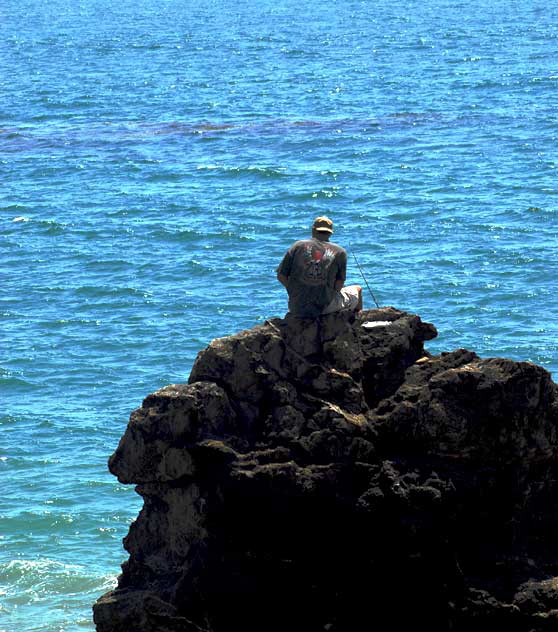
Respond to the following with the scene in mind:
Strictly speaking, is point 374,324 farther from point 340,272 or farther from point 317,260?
point 317,260

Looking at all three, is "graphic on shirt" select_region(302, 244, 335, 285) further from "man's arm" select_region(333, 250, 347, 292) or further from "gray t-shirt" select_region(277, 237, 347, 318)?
"man's arm" select_region(333, 250, 347, 292)

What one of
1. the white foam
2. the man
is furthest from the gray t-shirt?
the white foam

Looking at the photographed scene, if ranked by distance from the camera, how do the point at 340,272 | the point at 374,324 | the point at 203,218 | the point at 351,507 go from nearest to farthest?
the point at 351,507 → the point at 340,272 → the point at 374,324 → the point at 203,218

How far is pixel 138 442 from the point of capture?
52.5ft

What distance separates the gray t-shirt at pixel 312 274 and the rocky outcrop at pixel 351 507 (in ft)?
A: 3.47

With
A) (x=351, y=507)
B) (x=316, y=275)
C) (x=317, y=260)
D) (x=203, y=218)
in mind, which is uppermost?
(x=203, y=218)

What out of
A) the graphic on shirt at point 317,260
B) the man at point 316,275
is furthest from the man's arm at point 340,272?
the graphic on shirt at point 317,260

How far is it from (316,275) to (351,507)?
280 cm

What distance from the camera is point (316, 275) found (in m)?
16.8

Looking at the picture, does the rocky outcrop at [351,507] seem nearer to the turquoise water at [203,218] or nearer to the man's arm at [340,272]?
the man's arm at [340,272]

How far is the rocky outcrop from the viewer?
50.4 ft

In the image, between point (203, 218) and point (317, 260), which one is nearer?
point (317, 260)

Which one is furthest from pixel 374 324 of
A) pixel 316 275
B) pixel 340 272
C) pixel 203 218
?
pixel 203 218

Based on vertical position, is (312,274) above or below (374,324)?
above
